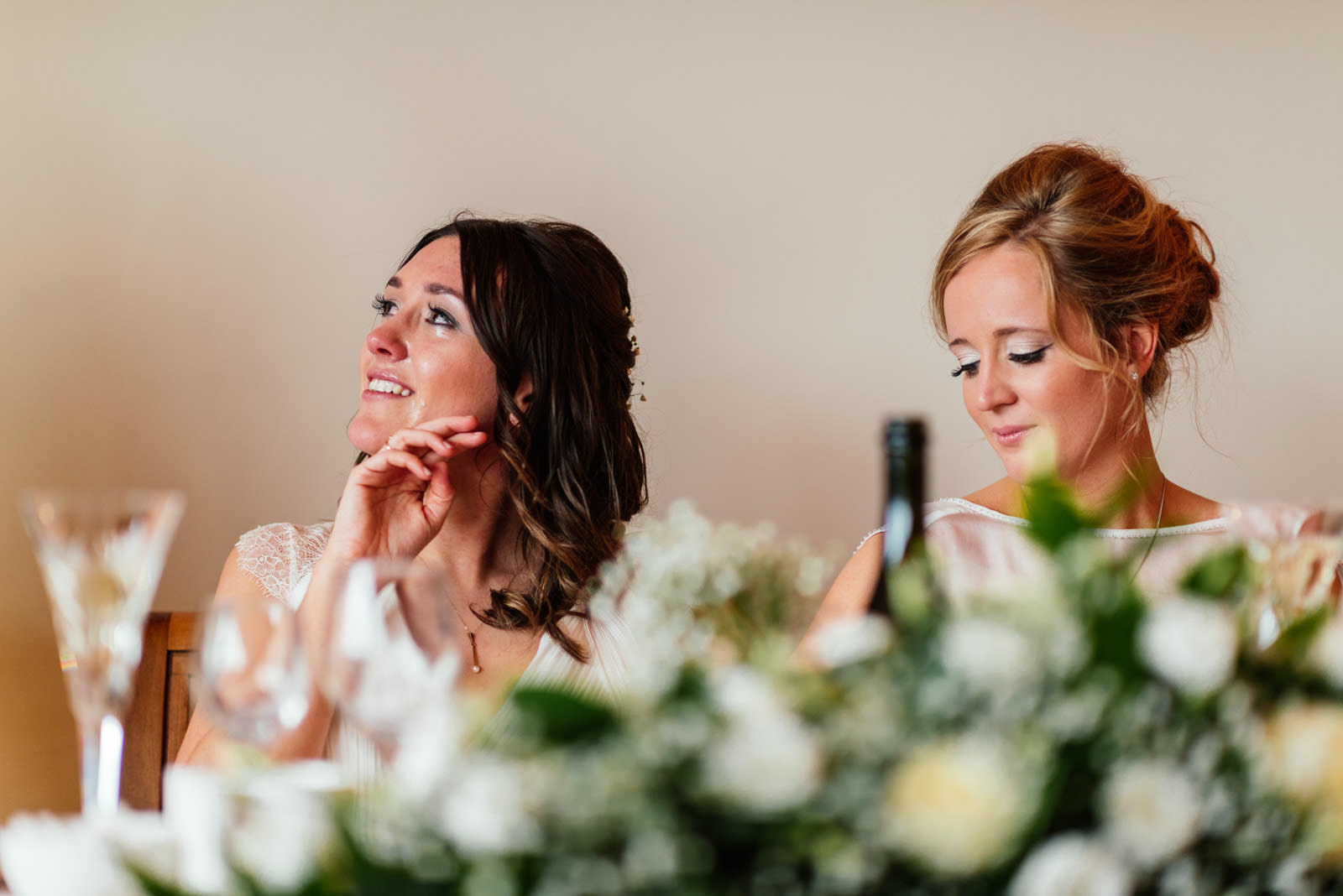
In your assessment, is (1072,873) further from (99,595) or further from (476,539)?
(476,539)

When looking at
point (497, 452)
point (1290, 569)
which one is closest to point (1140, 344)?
point (497, 452)

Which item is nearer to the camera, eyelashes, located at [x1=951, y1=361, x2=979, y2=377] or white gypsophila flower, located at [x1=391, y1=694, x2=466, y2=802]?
white gypsophila flower, located at [x1=391, y1=694, x2=466, y2=802]

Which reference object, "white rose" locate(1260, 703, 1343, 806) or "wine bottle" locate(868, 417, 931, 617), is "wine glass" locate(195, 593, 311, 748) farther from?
"white rose" locate(1260, 703, 1343, 806)

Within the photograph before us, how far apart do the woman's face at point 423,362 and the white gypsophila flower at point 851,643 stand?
1363 mm

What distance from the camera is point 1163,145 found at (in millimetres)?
2475

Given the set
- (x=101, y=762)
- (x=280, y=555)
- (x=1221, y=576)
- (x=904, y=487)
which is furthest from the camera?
(x=280, y=555)

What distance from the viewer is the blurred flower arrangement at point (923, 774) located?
431mm

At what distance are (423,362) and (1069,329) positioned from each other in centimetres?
101

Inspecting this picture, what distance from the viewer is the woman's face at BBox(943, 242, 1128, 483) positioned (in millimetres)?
1753

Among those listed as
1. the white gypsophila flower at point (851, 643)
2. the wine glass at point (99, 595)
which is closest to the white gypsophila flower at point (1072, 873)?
the white gypsophila flower at point (851, 643)

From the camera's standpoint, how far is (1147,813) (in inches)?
17.9

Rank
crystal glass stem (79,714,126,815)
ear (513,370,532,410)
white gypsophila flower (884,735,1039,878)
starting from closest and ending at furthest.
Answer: white gypsophila flower (884,735,1039,878)
crystal glass stem (79,714,126,815)
ear (513,370,532,410)

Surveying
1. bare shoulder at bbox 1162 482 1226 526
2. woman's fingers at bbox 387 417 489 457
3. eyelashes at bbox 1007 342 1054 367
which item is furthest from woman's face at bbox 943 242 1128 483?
woman's fingers at bbox 387 417 489 457

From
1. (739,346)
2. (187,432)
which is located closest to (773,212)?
(739,346)
